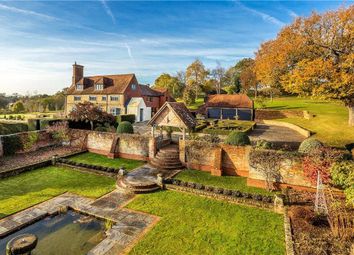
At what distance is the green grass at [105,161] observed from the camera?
19.6 meters

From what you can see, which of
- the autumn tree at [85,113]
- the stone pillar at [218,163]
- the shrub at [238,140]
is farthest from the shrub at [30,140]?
the shrub at [238,140]

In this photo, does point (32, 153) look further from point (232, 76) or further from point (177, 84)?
point (232, 76)

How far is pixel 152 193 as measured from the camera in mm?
14078

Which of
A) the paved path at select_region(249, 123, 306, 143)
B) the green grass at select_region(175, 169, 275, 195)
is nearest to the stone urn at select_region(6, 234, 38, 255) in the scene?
the green grass at select_region(175, 169, 275, 195)

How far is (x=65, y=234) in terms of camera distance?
10.1 metres

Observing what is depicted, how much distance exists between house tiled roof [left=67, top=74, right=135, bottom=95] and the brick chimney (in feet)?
4.29

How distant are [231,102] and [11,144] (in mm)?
36347

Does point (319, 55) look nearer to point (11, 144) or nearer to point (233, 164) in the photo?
point (233, 164)

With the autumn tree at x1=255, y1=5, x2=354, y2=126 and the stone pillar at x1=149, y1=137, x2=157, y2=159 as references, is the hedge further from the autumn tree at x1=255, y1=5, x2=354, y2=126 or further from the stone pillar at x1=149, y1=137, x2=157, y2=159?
the autumn tree at x1=255, y1=5, x2=354, y2=126

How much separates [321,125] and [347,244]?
2854 centimetres

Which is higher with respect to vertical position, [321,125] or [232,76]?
[232,76]

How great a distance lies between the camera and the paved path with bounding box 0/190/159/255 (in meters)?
9.21

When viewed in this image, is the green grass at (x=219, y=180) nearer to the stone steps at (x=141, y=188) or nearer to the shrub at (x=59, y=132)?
the stone steps at (x=141, y=188)

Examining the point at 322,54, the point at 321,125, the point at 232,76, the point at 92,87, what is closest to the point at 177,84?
the point at 232,76
